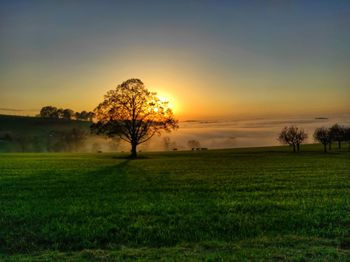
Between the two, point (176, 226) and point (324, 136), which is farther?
point (324, 136)

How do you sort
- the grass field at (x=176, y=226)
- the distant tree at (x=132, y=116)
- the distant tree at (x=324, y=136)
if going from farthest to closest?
the distant tree at (x=324, y=136), the distant tree at (x=132, y=116), the grass field at (x=176, y=226)

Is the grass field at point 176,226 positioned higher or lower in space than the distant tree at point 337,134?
lower

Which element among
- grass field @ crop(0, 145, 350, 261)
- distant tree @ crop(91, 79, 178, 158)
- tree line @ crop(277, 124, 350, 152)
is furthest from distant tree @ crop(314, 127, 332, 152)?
grass field @ crop(0, 145, 350, 261)

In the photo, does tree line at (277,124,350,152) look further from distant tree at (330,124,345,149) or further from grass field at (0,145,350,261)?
grass field at (0,145,350,261)

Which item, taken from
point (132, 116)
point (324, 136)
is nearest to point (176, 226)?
point (132, 116)

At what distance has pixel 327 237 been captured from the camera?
41.6 ft

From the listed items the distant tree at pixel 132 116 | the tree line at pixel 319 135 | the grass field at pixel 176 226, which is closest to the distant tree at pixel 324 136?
the tree line at pixel 319 135

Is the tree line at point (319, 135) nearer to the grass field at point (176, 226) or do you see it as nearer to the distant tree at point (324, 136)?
the distant tree at point (324, 136)

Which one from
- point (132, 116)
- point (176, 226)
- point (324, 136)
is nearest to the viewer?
point (176, 226)

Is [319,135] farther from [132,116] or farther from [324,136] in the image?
[132,116]

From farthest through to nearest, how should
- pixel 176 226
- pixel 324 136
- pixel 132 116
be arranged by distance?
pixel 324 136 → pixel 132 116 → pixel 176 226

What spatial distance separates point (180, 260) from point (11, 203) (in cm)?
1300

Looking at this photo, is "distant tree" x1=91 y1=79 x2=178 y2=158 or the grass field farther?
"distant tree" x1=91 y1=79 x2=178 y2=158

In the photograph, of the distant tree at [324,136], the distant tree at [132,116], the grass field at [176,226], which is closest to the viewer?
the grass field at [176,226]
